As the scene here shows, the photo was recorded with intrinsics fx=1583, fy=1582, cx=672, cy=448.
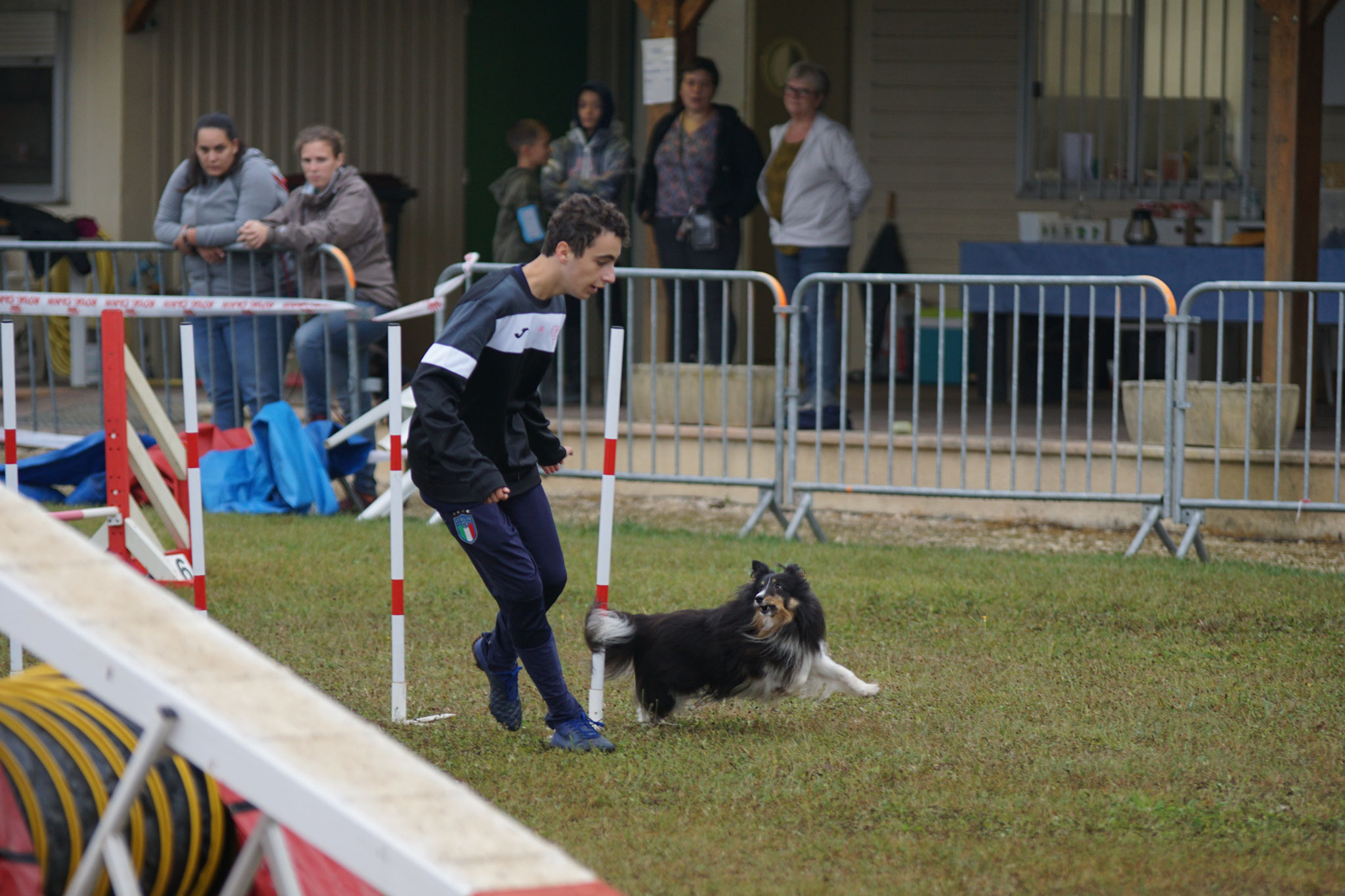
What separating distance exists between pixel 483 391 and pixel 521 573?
0.54 metres

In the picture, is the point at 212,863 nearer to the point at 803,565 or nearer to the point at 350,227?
the point at 803,565

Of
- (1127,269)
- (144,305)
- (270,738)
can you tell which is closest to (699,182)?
(1127,269)

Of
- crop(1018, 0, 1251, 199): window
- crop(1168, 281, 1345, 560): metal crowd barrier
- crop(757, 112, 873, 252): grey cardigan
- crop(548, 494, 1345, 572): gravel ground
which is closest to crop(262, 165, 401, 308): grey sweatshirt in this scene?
crop(548, 494, 1345, 572): gravel ground

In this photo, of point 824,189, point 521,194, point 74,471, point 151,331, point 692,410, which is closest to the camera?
point 74,471

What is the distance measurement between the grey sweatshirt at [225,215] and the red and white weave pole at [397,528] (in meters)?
4.80

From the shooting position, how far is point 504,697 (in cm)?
502

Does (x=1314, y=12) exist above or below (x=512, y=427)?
above

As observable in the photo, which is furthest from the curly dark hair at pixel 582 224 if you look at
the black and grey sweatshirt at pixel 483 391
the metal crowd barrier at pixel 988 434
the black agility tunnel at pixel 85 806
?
the metal crowd barrier at pixel 988 434

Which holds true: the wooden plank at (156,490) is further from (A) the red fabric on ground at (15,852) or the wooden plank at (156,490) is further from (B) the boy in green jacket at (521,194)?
(B) the boy in green jacket at (521,194)

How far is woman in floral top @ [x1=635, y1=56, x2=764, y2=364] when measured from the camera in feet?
33.2

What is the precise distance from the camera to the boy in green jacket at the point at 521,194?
10805mm

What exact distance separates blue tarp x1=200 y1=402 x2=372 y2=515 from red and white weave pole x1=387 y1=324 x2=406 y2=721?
4004 millimetres

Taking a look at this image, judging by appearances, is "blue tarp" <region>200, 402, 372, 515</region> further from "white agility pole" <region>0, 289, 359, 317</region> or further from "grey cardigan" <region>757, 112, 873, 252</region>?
"grey cardigan" <region>757, 112, 873, 252</region>

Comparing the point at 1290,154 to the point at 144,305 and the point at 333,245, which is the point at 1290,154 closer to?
the point at 333,245
